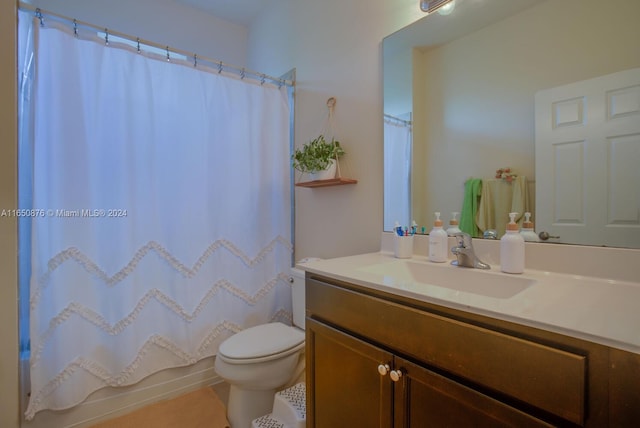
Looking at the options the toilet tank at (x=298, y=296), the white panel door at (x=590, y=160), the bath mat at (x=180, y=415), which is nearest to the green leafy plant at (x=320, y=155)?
the toilet tank at (x=298, y=296)

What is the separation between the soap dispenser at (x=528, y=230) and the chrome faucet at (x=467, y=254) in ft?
0.54

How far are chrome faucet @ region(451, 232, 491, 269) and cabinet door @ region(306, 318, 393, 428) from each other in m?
0.48

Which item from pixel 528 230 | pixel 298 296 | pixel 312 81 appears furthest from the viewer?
pixel 312 81

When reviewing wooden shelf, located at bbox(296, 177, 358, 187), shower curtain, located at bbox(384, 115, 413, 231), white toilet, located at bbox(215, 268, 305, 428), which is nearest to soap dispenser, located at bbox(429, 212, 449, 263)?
shower curtain, located at bbox(384, 115, 413, 231)

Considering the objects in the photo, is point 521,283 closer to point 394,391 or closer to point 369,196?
point 394,391

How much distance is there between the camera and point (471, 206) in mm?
1211

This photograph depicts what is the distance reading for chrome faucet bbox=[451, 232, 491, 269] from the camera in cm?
108

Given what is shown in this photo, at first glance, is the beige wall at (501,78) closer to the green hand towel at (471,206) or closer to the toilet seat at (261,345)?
the green hand towel at (471,206)

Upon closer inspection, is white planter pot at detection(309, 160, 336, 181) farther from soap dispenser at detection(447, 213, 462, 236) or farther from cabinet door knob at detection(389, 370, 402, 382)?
cabinet door knob at detection(389, 370, 402, 382)

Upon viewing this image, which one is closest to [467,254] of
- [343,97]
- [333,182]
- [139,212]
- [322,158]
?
[333,182]

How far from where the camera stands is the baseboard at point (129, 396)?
151cm

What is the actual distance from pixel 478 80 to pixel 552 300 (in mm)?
888

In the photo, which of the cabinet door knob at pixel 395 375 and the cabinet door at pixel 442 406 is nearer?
the cabinet door at pixel 442 406

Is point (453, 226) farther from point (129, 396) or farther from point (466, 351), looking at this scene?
point (129, 396)
